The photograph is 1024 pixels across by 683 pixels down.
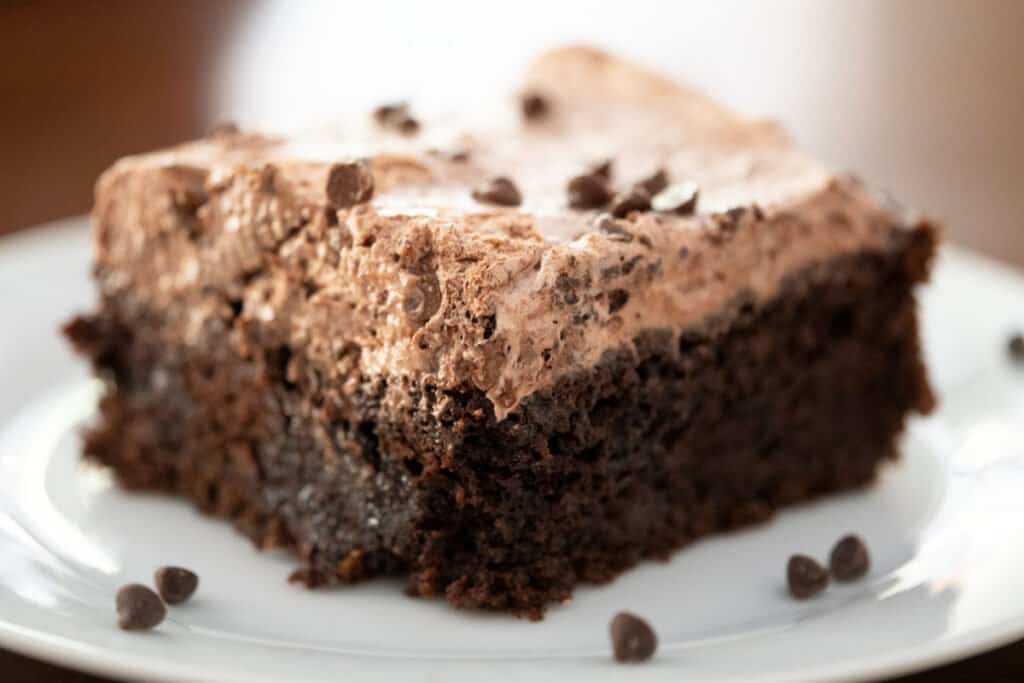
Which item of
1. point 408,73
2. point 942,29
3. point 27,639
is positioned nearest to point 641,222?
point 27,639

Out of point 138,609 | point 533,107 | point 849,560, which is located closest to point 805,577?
point 849,560

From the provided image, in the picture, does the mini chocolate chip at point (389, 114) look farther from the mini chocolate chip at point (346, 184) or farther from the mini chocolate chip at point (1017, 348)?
the mini chocolate chip at point (1017, 348)

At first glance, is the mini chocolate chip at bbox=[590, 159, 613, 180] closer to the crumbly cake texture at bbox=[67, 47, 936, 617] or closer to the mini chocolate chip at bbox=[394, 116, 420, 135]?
the crumbly cake texture at bbox=[67, 47, 936, 617]

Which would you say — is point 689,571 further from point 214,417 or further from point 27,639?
point 27,639

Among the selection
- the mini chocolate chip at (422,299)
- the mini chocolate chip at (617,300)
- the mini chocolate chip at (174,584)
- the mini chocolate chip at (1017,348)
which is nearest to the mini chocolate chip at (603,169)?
the mini chocolate chip at (617,300)

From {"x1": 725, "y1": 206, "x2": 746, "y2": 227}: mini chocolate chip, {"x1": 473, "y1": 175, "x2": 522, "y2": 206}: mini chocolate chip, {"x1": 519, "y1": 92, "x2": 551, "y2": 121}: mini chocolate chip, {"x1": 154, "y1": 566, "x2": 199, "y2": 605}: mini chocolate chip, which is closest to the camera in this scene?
{"x1": 154, "y1": 566, "x2": 199, "y2": 605}: mini chocolate chip

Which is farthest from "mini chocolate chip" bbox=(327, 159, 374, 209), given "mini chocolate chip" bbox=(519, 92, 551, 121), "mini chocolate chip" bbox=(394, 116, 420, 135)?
"mini chocolate chip" bbox=(519, 92, 551, 121)

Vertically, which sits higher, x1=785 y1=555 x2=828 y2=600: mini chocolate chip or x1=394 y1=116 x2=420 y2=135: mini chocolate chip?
x1=394 y1=116 x2=420 y2=135: mini chocolate chip
